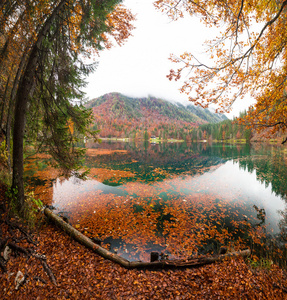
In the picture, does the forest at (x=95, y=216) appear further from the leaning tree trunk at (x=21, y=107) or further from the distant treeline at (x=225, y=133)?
the distant treeline at (x=225, y=133)

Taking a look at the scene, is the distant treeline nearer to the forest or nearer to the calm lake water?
the calm lake water

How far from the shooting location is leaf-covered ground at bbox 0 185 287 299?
3.31 m

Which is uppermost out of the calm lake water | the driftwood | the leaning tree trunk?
the leaning tree trunk

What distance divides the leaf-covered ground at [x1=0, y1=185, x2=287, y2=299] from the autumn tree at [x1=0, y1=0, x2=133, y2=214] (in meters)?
2.30

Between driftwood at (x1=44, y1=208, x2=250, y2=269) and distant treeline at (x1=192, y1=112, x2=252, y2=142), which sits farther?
distant treeline at (x1=192, y1=112, x2=252, y2=142)

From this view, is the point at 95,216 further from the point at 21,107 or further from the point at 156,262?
the point at 21,107

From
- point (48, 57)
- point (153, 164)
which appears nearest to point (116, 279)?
point (48, 57)

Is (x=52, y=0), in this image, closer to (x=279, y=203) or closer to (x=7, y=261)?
(x=7, y=261)

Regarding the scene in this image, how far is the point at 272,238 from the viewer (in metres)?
6.48

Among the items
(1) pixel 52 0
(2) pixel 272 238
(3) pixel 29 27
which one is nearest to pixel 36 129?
(3) pixel 29 27

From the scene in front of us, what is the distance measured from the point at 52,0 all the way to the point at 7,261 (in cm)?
762

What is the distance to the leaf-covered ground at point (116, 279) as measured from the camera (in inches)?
130

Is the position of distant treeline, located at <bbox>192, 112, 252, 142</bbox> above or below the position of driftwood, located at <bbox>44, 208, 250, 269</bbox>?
above

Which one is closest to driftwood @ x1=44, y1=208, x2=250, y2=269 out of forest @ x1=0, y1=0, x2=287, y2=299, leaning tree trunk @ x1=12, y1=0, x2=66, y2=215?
forest @ x1=0, y1=0, x2=287, y2=299
